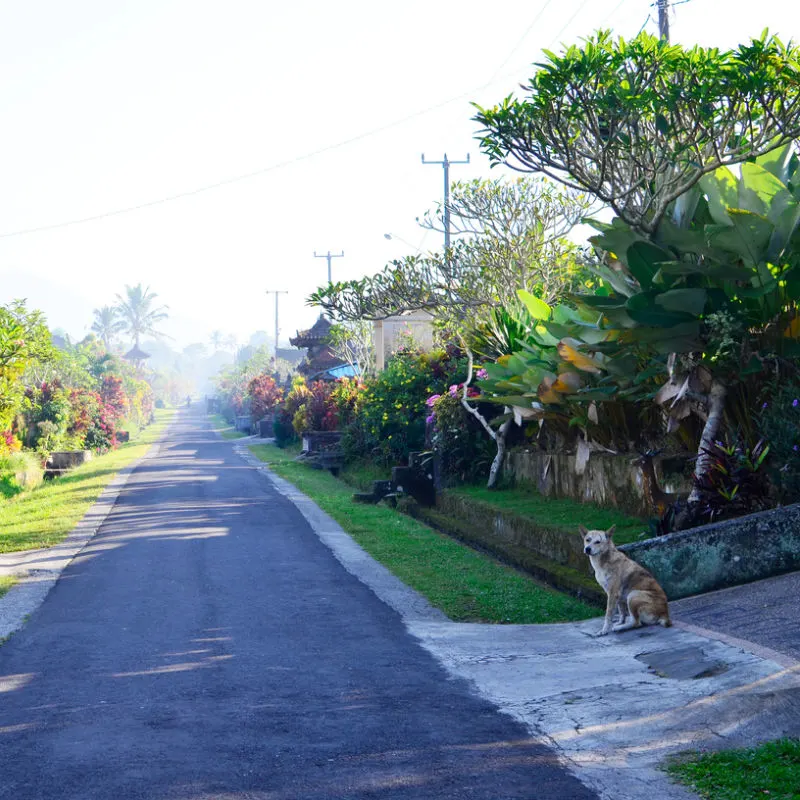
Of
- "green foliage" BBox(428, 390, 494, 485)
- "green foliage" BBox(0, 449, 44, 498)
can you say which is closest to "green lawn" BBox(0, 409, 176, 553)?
"green foliage" BBox(0, 449, 44, 498)

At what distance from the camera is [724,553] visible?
9.73m

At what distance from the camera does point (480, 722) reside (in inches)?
253

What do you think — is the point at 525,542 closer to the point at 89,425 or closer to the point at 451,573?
the point at 451,573

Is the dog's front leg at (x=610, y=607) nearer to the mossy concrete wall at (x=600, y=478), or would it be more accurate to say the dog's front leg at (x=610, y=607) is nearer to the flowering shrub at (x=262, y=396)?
the mossy concrete wall at (x=600, y=478)

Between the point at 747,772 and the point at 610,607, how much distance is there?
147 inches

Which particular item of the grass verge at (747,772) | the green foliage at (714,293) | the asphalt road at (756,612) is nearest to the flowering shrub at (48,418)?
the green foliage at (714,293)

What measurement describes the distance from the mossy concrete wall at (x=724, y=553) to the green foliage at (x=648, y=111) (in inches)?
149

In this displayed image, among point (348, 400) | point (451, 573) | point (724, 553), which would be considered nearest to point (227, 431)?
point (348, 400)

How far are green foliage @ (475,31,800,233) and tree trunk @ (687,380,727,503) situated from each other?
6.48 ft

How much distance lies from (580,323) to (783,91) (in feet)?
12.4

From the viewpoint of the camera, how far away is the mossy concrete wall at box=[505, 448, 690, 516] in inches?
499

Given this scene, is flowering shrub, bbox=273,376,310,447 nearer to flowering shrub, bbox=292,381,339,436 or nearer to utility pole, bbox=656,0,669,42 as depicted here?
flowering shrub, bbox=292,381,339,436

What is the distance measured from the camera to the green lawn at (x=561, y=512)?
12438mm

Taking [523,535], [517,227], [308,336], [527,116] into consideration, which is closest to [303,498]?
[517,227]
